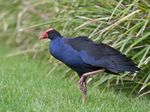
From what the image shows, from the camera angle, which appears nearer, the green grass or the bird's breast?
the green grass

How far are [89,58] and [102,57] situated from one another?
0.44ft

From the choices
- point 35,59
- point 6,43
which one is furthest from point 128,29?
point 6,43

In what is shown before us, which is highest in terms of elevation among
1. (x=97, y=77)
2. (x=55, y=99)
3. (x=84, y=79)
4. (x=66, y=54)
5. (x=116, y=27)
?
(x=66, y=54)

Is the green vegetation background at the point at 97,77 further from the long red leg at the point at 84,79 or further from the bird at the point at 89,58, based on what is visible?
the bird at the point at 89,58

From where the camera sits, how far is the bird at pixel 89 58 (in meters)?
5.69

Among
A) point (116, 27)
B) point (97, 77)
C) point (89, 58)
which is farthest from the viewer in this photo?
point (97, 77)

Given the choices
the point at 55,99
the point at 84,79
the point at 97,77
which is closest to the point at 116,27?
the point at 97,77

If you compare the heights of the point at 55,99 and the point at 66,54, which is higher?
the point at 66,54

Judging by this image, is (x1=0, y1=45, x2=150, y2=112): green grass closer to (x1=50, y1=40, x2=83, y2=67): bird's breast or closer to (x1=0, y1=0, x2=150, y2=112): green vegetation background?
(x1=0, y1=0, x2=150, y2=112): green vegetation background

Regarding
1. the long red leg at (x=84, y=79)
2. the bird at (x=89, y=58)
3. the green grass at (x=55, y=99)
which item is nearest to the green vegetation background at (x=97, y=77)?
the green grass at (x=55, y=99)

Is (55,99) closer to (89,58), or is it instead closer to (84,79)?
(84,79)

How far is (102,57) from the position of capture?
18.8 feet

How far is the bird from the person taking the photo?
18.7 feet

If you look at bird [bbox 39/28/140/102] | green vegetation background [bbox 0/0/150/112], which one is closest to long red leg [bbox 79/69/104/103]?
bird [bbox 39/28/140/102]
